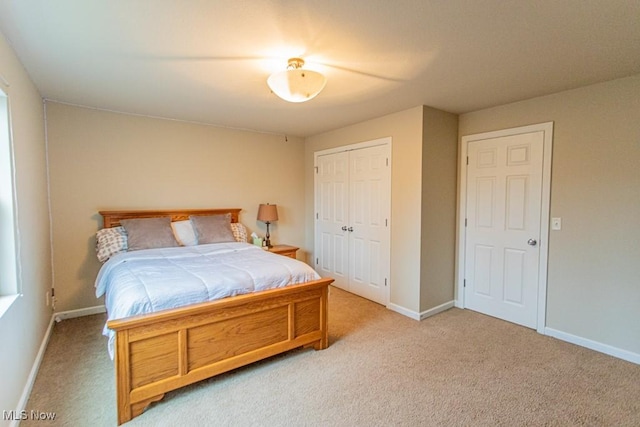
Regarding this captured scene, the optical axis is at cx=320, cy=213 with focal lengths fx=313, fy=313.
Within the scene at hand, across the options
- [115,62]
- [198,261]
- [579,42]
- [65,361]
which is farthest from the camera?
[198,261]

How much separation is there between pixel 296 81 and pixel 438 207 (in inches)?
85.0

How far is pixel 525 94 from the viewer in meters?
2.88

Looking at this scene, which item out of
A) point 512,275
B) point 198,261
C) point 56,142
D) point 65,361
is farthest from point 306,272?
point 56,142

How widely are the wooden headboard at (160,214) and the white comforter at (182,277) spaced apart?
0.58 m

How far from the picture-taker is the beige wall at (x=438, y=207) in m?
3.31

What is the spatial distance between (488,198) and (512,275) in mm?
835

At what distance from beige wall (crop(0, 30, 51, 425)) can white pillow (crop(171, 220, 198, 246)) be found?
117 cm

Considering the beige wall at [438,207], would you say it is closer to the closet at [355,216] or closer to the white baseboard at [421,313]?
the white baseboard at [421,313]

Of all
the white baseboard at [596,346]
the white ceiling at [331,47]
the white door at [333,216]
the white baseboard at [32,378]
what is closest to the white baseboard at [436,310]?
the white baseboard at [596,346]

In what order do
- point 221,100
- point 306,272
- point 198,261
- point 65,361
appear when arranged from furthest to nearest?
point 221,100 → point 198,261 → point 306,272 → point 65,361

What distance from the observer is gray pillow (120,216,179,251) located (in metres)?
3.30

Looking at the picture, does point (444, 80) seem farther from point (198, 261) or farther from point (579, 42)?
point (198, 261)

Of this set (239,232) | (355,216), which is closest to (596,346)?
(355,216)

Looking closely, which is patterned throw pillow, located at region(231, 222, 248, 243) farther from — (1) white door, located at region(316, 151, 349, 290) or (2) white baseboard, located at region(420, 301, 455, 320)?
(2) white baseboard, located at region(420, 301, 455, 320)
